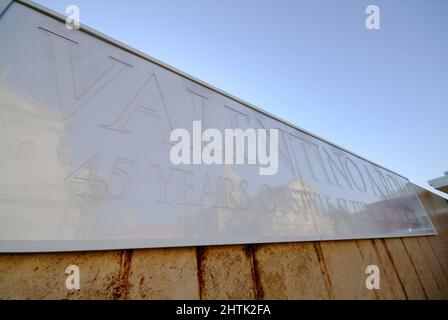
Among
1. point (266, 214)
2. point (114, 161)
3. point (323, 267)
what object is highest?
point (114, 161)

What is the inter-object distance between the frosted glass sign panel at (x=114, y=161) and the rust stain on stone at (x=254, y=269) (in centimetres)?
8

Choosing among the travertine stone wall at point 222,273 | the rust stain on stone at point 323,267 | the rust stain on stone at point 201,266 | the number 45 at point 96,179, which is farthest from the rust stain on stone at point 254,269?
the number 45 at point 96,179

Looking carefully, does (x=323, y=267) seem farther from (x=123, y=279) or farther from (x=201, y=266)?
(x=123, y=279)

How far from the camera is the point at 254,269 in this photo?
98cm

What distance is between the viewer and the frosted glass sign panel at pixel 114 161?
0.60 metres

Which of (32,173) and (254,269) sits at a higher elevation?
(32,173)

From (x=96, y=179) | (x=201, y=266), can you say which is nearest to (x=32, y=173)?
(x=96, y=179)

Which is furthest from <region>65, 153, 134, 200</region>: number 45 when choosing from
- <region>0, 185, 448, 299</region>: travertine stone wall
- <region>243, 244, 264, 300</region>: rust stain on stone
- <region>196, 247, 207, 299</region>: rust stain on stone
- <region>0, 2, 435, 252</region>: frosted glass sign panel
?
<region>243, 244, 264, 300</region>: rust stain on stone

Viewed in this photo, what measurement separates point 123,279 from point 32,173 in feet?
1.56

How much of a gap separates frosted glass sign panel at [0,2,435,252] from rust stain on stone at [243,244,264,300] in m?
0.08

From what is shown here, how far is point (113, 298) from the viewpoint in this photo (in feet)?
2.15
